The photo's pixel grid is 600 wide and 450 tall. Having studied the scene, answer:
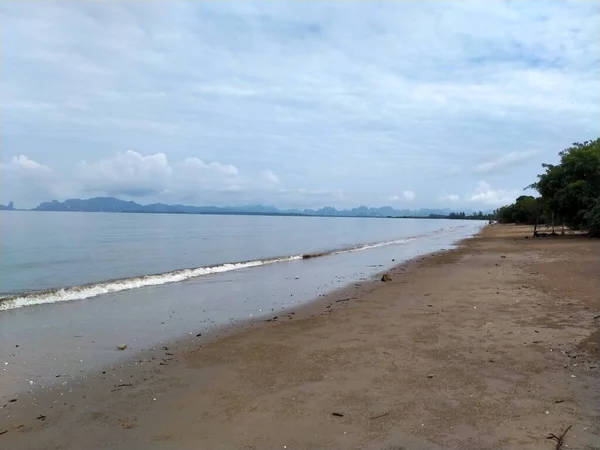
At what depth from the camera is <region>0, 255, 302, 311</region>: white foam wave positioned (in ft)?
50.6

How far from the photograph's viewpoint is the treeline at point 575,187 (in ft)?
109

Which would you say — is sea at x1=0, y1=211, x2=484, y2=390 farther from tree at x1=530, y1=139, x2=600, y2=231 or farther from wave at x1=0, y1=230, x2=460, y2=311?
tree at x1=530, y1=139, x2=600, y2=231

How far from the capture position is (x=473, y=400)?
215 inches

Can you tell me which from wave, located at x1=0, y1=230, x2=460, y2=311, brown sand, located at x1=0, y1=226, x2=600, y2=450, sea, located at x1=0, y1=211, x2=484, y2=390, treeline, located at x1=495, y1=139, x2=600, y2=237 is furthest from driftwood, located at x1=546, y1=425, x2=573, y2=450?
treeline, located at x1=495, y1=139, x2=600, y2=237

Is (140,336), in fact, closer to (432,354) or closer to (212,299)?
(212,299)

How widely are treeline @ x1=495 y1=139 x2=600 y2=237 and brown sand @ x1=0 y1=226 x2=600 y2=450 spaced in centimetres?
2695

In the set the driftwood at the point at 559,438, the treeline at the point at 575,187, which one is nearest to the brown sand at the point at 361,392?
the driftwood at the point at 559,438

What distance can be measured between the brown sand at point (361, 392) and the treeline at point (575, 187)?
2695cm

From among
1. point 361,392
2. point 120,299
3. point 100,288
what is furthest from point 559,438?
point 100,288

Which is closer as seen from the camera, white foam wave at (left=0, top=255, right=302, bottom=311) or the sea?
the sea

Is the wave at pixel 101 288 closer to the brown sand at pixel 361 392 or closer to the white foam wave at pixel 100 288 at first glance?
the white foam wave at pixel 100 288

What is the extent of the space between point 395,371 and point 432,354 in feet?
3.57

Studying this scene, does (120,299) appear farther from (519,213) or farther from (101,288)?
(519,213)

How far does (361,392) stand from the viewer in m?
5.86
